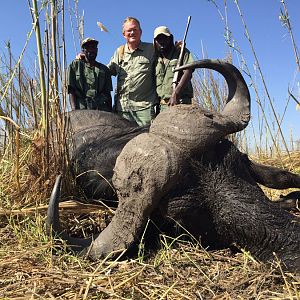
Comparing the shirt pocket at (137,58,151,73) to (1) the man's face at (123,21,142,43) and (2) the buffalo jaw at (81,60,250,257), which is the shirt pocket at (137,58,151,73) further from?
(2) the buffalo jaw at (81,60,250,257)

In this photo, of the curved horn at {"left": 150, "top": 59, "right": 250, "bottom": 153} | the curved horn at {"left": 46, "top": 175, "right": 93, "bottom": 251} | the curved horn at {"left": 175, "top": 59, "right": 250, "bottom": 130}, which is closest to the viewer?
the curved horn at {"left": 46, "top": 175, "right": 93, "bottom": 251}

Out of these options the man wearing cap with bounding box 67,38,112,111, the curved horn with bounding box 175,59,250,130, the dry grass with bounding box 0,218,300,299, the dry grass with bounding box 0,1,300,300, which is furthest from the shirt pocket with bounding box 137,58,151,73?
the dry grass with bounding box 0,218,300,299

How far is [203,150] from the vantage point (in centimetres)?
237

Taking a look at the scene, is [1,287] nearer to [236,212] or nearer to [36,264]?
[36,264]

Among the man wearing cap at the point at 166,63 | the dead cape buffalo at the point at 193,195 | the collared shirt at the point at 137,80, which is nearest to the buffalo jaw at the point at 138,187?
the dead cape buffalo at the point at 193,195

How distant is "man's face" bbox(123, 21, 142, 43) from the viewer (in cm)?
571

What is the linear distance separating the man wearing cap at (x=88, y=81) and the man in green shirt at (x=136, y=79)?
258 mm

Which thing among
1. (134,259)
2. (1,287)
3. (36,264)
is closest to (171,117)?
(134,259)

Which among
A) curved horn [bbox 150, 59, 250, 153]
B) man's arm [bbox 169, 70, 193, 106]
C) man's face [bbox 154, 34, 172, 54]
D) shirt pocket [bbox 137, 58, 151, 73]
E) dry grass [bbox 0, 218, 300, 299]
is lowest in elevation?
dry grass [bbox 0, 218, 300, 299]

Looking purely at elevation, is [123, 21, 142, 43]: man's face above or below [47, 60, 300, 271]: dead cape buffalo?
above

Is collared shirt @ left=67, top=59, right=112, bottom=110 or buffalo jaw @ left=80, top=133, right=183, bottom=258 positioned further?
collared shirt @ left=67, top=59, right=112, bottom=110

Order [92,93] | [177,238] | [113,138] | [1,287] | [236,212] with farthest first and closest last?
[92,93]
[113,138]
[177,238]
[236,212]
[1,287]

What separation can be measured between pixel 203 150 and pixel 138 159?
1.14 ft

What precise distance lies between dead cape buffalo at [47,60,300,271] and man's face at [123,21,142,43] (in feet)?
11.1
